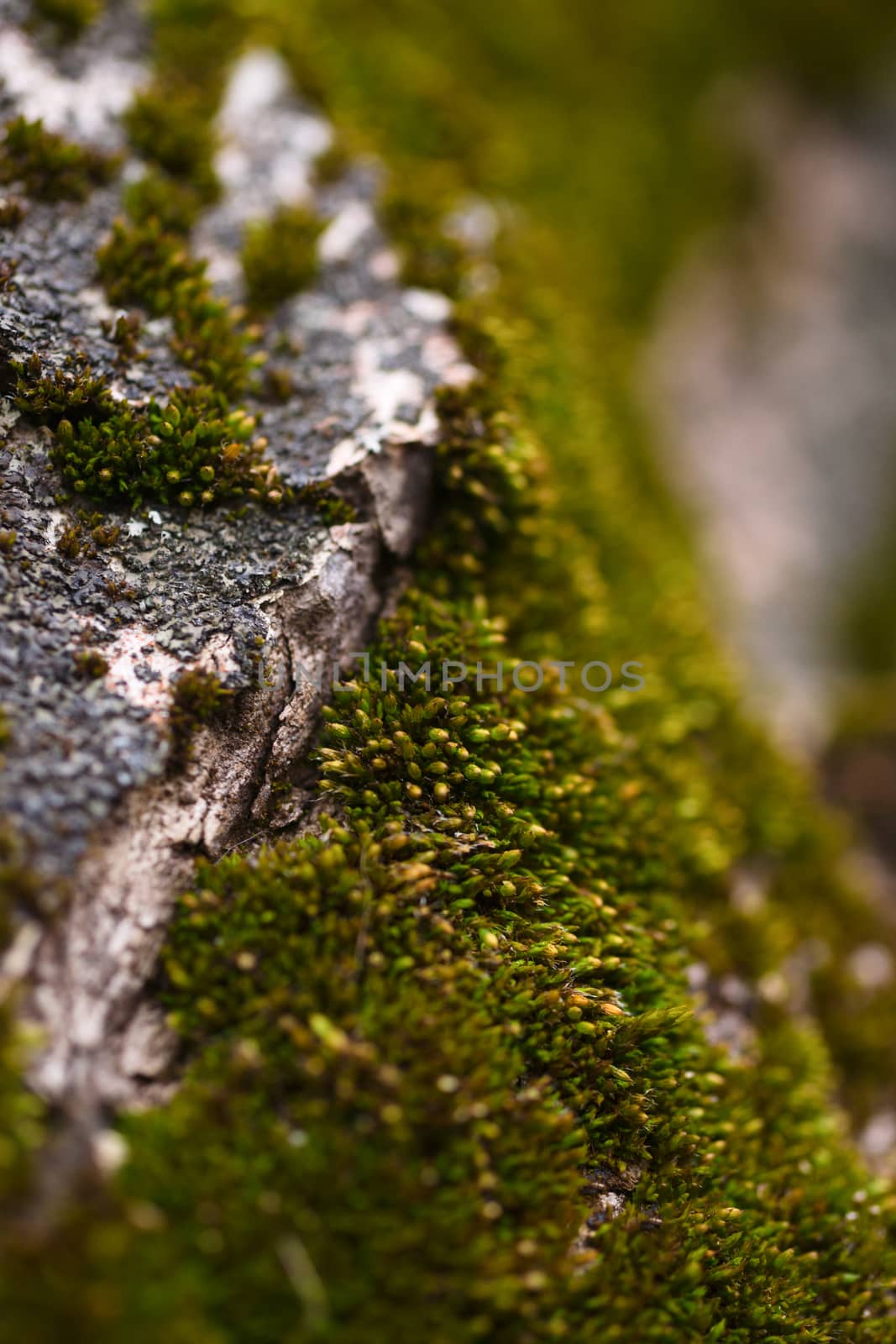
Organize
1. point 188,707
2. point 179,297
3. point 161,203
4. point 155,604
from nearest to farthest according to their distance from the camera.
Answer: point 188,707, point 155,604, point 179,297, point 161,203

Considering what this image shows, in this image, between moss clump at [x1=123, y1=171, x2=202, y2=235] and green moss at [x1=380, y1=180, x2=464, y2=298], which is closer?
moss clump at [x1=123, y1=171, x2=202, y2=235]

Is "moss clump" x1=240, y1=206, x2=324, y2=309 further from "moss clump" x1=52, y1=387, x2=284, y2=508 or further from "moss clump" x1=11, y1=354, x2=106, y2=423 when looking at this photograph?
"moss clump" x1=11, y1=354, x2=106, y2=423

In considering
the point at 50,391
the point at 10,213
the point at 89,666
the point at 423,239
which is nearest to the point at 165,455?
the point at 50,391

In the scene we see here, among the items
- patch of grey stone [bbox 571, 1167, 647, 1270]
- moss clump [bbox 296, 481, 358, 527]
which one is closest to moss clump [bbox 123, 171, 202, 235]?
moss clump [bbox 296, 481, 358, 527]

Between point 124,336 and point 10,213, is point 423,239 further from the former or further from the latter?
point 10,213

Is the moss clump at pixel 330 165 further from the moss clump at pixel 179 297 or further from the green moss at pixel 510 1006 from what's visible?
the moss clump at pixel 179 297

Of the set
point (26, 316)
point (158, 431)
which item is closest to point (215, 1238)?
point (158, 431)
